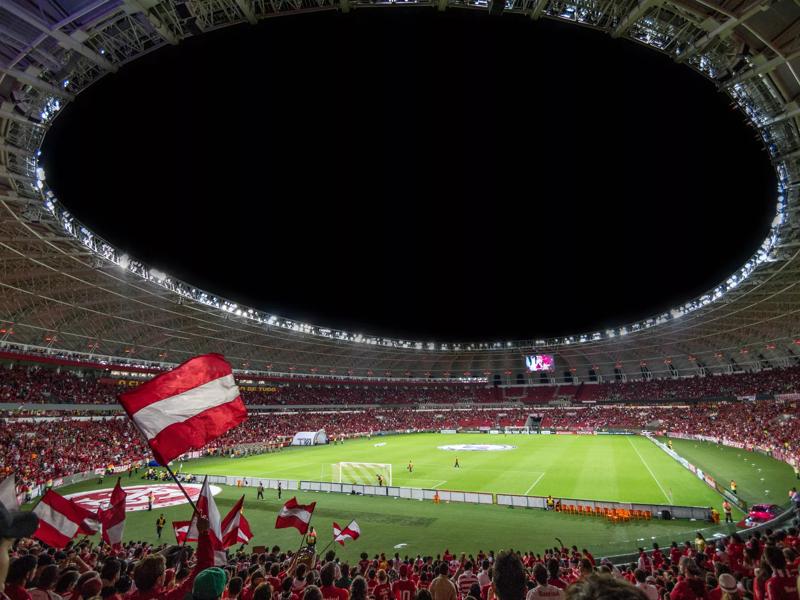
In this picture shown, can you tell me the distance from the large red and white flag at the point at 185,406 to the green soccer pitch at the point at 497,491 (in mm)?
14135

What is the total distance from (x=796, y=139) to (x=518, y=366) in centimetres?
9116

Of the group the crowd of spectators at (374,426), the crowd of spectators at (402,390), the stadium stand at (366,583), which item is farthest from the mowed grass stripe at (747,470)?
the stadium stand at (366,583)

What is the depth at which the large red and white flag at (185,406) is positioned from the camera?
27.2ft

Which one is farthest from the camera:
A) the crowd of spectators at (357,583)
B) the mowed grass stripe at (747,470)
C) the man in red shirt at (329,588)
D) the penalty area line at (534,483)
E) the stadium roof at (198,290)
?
the penalty area line at (534,483)

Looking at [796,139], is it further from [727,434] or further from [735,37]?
[727,434]

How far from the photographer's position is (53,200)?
26.0 meters

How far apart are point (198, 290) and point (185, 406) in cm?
4182

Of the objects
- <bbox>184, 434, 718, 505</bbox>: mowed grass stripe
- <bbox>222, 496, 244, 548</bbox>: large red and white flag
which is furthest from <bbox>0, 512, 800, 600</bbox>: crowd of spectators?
<bbox>184, 434, 718, 505</bbox>: mowed grass stripe

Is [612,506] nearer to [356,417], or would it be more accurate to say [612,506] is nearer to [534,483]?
[534,483]

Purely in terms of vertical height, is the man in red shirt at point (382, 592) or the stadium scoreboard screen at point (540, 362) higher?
the stadium scoreboard screen at point (540, 362)

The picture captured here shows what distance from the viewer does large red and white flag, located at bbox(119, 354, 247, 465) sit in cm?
828

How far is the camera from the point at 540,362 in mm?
93500

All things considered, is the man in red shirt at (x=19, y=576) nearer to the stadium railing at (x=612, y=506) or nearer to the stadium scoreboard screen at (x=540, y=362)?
the stadium railing at (x=612, y=506)

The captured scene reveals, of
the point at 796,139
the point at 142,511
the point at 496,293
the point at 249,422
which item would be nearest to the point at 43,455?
the point at 142,511
